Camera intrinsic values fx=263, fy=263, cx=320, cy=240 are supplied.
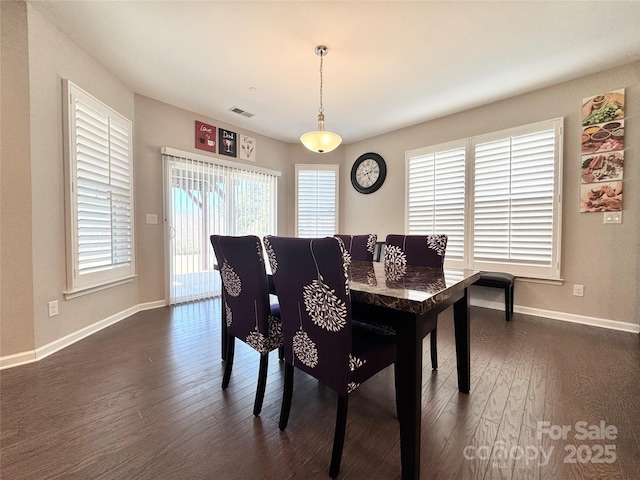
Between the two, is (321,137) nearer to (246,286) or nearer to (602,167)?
(246,286)

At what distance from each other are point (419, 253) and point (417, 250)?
3 cm

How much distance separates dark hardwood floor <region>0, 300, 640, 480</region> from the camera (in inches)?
44.6

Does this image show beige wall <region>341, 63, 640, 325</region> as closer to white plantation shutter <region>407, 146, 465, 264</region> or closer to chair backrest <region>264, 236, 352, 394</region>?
white plantation shutter <region>407, 146, 465, 264</region>

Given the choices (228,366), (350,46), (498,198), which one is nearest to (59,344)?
(228,366)

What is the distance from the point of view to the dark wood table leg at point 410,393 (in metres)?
1.02

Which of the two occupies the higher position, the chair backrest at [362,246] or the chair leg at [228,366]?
the chair backrest at [362,246]

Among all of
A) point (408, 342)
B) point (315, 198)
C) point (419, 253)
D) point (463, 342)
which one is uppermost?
point (315, 198)

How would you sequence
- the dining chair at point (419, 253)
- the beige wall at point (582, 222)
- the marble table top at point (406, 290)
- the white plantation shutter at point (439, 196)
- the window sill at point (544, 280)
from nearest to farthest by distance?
1. the marble table top at point (406, 290)
2. the dining chair at point (419, 253)
3. the beige wall at point (582, 222)
4. the window sill at point (544, 280)
5. the white plantation shutter at point (439, 196)

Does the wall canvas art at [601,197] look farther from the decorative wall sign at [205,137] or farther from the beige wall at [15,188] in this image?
the beige wall at [15,188]

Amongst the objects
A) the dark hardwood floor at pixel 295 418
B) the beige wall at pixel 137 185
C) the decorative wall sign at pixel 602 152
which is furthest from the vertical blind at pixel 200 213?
the decorative wall sign at pixel 602 152

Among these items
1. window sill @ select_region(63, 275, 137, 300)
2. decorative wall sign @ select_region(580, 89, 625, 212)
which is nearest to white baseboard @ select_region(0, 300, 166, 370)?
window sill @ select_region(63, 275, 137, 300)

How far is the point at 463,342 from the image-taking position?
166 cm

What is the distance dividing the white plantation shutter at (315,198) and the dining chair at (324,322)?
368 cm

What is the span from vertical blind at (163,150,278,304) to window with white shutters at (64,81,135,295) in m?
0.50
